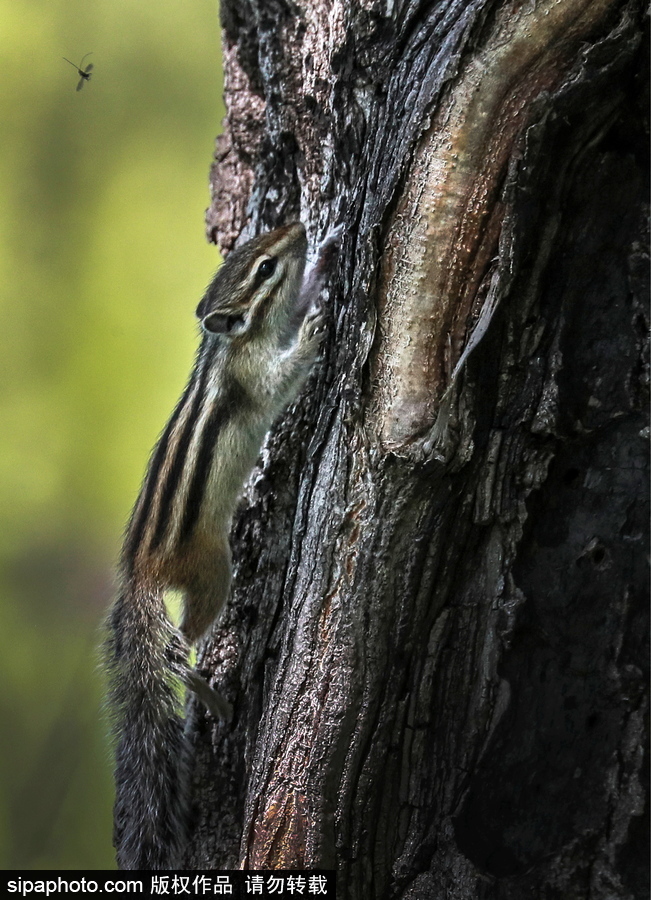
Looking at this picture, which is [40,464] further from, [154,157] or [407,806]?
[407,806]

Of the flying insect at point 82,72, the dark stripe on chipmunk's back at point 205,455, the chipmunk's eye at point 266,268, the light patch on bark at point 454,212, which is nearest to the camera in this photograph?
the light patch on bark at point 454,212

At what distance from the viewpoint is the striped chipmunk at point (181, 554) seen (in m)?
1.55

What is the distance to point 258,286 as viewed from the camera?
6.18 feet

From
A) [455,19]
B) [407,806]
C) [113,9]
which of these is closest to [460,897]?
[407,806]

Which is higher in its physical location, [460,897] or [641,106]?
[641,106]

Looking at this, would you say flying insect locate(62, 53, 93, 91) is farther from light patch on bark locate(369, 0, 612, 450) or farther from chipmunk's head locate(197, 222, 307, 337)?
light patch on bark locate(369, 0, 612, 450)

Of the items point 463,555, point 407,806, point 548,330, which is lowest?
point 407,806

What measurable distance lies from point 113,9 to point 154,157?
0.96 ft

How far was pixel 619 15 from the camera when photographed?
1065 millimetres

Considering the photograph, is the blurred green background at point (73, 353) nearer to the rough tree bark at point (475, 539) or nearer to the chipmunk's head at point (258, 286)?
the chipmunk's head at point (258, 286)

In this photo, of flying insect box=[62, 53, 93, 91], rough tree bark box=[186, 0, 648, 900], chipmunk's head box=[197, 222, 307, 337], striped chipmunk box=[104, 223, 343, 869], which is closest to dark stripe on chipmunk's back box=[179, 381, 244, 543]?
striped chipmunk box=[104, 223, 343, 869]

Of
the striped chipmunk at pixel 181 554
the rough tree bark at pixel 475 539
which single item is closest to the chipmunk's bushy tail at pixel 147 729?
the striped chipmunk at pixel 181 554

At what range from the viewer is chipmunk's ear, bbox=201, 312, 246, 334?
6.10ft

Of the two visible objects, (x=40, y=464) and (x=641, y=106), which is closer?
(x=641, y=106)
